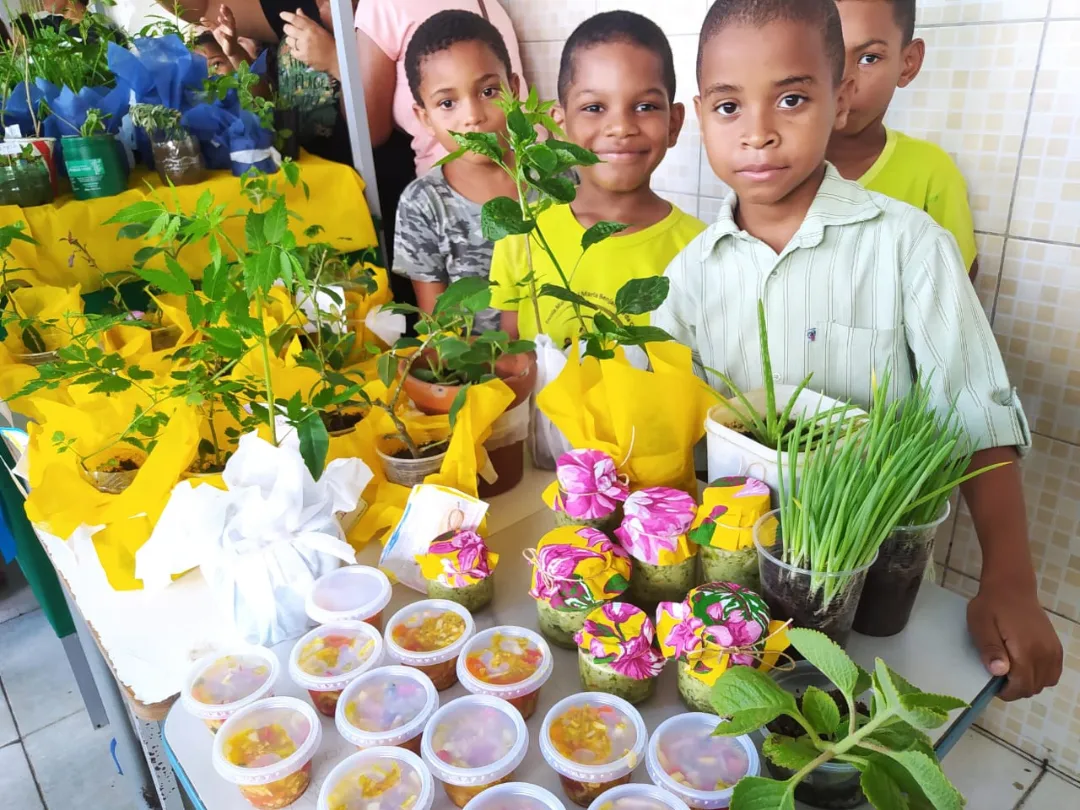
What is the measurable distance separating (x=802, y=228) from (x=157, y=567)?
A: 99cm

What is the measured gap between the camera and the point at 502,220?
892mm

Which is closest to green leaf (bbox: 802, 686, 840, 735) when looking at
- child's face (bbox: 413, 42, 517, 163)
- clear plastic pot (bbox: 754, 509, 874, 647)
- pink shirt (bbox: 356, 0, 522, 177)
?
clear plastic pot (bbox: 754, 509, 874, 647)

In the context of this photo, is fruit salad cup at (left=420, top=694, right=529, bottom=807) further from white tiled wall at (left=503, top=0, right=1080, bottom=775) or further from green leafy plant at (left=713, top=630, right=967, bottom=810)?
white tiled wall at (left=503, top=0, right=1080, bottom=775)

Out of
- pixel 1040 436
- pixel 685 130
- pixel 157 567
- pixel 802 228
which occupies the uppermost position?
pixel 685 130

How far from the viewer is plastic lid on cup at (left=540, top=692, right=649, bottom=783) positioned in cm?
63

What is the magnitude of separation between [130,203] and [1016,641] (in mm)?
1807

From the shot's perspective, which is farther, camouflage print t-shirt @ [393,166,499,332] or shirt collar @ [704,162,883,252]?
camouflage print t-shirt @ [393,166,499,332]

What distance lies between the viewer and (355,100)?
1906 millimetres

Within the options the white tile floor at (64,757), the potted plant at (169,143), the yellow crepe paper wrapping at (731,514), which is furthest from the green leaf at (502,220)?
the white tile floor at (64,757)

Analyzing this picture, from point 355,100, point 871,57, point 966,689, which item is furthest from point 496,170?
point 966,689

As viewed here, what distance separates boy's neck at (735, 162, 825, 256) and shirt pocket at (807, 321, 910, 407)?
15 cm

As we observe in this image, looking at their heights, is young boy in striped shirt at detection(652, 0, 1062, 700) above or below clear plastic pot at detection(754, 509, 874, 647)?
above

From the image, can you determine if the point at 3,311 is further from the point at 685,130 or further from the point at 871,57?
the point at 871,57

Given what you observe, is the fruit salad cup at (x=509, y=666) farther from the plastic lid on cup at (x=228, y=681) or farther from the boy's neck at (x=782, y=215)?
the boy's neck at (x=782, y=215)
